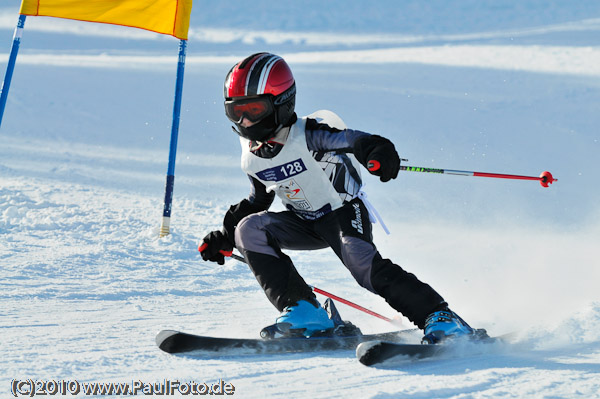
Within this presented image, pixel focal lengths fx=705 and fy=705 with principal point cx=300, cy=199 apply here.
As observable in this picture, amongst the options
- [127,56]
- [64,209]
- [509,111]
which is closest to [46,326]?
[64,209]

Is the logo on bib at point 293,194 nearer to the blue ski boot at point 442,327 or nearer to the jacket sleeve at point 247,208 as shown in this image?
the jacket sleeve at point 247,208

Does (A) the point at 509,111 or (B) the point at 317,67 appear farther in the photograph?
(B) the point at 317,67

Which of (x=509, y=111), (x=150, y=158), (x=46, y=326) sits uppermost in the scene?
(x=509, y=111)

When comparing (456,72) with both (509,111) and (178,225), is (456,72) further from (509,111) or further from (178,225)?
(178,225)

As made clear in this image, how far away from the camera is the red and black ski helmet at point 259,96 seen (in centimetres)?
322

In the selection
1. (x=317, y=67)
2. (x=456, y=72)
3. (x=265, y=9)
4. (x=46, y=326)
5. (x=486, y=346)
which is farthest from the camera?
(x=265, y=9)

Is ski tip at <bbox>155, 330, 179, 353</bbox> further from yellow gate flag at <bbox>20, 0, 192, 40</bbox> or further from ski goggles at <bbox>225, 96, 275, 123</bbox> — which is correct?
yellow gate flag at <bbox>20, 0, 192, 40</bbox>

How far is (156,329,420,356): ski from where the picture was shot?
9.78 feet

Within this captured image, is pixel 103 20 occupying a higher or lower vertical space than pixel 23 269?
higher

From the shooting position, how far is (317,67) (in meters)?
16.1

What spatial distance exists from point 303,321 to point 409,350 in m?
0.61

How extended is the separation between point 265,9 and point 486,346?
1871 cm

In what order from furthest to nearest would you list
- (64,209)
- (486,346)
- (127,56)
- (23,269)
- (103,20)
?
(127,56), (64,209), (103,20), (23,269), (486,346)

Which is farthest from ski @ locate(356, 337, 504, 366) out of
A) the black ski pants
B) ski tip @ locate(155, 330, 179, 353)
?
ski tip @ locate(155, 330, 179, 353)
